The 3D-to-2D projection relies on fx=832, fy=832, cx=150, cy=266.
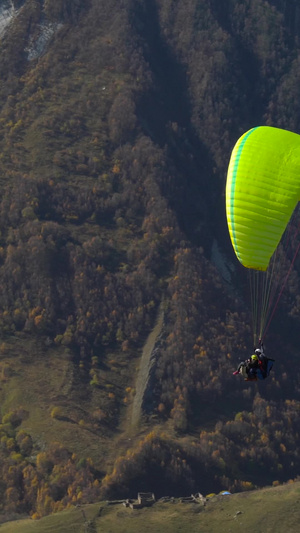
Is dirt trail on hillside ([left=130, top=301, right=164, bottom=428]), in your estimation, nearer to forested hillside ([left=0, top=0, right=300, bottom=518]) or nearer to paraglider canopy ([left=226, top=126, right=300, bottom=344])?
forested hillside ([left=0, top=0, right=300, bottom=518])

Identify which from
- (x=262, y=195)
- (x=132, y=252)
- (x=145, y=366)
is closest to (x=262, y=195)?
(x=262, y=195)

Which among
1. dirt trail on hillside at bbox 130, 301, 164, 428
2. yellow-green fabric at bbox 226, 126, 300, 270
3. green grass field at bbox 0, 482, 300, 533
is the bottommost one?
dirt trail on hillside at bbox 130, 301, 164, 428

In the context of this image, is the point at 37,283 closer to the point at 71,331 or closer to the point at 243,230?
the point at 71,331

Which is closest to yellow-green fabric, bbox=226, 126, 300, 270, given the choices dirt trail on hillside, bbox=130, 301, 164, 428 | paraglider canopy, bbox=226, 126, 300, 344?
paraglider canopy, bbox=226, 126, 300, 344

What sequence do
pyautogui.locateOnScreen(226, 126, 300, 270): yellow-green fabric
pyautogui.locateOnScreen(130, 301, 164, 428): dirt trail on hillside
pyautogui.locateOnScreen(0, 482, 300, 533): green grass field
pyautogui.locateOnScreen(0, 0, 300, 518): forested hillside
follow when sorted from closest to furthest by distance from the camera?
pyautogui.locateOnScreen(226, 126, 300, 270): yellow-green fabric < pyautogui.locateOnScreen(0, 482, 300, 533): green grass field < pyautogui.locateOnScreen(0, 0, 300, 518): forested hillside < pyautogui.locateOnScreen(130, 301, 164, 428): dirt trail on hillside

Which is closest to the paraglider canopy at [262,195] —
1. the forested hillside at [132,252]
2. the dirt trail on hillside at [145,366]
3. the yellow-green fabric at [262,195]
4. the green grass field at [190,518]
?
the yellow-green fabric at [262,195]

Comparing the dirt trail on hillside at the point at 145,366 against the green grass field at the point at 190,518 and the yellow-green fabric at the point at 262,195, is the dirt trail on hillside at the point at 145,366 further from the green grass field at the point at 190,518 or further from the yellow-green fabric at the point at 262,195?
the yellow-green fabric at the point at 262,195
